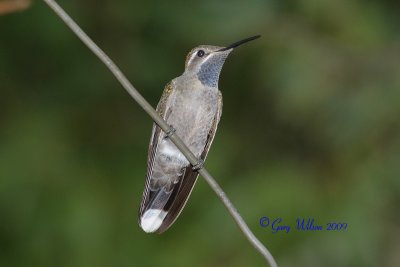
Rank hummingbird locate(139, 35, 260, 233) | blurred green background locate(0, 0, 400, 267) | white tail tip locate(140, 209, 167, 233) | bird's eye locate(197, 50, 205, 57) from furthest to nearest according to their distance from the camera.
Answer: blurred green background locate(0, 0, 400, 267) < bird's eye locate(197, 50, 205, 57) < hummingbird locate(139, 35, 260, 233) < white tail tip locate(140, 209, 167, 233)

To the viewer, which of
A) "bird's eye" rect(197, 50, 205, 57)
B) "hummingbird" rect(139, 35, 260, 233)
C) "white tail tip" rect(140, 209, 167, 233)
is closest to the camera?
"white tail tip" rect(140, 209, 167, 233)

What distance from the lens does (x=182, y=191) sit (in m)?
3.70

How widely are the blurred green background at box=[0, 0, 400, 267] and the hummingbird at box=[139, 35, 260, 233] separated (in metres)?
0.83

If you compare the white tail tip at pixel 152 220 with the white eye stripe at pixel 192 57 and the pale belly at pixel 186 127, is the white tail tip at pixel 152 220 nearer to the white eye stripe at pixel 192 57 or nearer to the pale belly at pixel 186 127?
the pale belly at pixel 186 127

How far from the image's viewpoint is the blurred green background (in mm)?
4695

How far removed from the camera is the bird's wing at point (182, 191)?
11.5ft

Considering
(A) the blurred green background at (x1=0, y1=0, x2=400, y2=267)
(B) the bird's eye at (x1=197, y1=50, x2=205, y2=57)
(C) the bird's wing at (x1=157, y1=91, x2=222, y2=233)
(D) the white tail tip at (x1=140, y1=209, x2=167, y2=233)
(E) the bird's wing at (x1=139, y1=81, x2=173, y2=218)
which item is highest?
(B) the bird's eye at (x1=197, y1=50, x2=205, y2=57)

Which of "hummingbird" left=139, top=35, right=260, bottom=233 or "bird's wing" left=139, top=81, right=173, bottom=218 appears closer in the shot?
"bird's wing" left=139, top=81, right=173, bottom=218

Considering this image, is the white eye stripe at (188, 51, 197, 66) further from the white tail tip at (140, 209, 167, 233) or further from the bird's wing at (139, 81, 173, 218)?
the white tail tip at (140, 209, 167, 233)

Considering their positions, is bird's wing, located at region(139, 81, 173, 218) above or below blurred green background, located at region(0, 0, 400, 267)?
above

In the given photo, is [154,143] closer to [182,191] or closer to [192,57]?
[182,191]

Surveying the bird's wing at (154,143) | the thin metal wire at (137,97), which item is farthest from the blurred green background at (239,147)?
the thin metal wire at (137,97)

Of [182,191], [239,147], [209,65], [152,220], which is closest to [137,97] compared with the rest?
[152,220]

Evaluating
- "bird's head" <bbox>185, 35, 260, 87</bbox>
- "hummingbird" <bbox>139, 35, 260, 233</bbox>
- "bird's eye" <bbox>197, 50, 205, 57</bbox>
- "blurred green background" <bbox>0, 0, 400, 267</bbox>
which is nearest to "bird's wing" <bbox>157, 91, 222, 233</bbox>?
"hummingbird" <bbox>139, 35, 260, 233</bbox>
